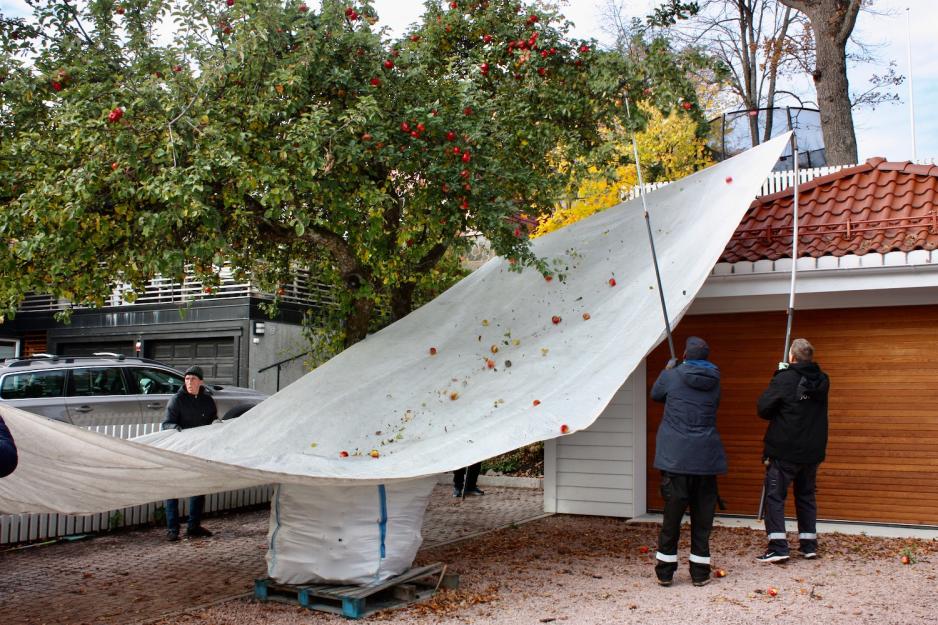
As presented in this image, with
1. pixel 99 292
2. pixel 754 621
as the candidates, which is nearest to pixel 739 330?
pixel 754 621

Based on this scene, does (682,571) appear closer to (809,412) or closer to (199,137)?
(809,412)

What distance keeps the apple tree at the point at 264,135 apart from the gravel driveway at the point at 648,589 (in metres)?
2.90

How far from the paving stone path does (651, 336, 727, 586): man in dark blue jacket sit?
292cm

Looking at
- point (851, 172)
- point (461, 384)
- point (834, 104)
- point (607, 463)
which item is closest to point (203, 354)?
point (607, 463)

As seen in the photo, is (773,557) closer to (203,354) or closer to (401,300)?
(401,300)

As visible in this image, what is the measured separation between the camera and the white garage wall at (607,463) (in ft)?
32.4

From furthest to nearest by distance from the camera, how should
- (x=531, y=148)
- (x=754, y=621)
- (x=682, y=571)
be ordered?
(x=531, y=148) → (x=682, y=571) → (x=754, y=621)

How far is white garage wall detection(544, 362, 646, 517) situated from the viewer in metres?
9.88

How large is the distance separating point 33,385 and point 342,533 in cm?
691

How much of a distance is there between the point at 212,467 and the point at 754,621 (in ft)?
11.5

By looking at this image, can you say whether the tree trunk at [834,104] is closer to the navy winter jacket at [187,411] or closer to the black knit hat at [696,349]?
the black knit hat at [696,349]

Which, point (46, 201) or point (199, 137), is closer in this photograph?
point (46, 201)

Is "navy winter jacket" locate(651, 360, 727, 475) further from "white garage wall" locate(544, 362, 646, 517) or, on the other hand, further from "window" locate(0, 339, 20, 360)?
"window" locate(0, 339, 20, 360)

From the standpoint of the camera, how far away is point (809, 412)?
7.14m
